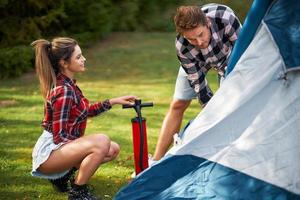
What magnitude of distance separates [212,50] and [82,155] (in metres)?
1.15

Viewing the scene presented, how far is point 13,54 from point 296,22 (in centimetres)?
847

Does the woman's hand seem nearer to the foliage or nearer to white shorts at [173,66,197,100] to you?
white shorts at [173,66,197,100]

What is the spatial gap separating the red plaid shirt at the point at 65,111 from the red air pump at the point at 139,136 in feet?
1.01

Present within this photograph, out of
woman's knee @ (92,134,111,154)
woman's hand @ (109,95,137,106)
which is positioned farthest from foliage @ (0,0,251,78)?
woman's knee @ (92,134,111,154)

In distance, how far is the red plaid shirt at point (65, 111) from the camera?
3.95 metres

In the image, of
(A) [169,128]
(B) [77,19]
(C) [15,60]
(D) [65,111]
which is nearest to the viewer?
(D) [65,111]

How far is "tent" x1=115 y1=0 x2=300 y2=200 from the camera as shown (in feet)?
11.7

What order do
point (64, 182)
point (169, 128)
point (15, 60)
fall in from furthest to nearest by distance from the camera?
point (15, 60) → point (169, 128) → point (64, 182)

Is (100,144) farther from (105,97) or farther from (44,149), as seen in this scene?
(105,97)

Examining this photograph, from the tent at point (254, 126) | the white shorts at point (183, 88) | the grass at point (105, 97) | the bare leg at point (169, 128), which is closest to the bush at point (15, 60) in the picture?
the grass at point (105, 97)

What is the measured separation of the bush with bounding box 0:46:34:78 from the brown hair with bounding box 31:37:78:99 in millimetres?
7327

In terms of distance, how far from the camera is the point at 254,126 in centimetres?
362

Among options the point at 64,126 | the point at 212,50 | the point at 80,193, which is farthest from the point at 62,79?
the point at 212,50

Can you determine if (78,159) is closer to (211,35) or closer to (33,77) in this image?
(211,35)
